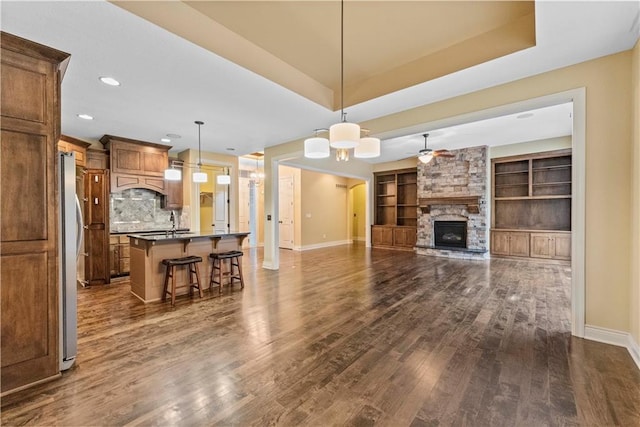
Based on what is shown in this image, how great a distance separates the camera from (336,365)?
2.31 meters

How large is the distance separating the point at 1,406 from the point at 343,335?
8.40ft

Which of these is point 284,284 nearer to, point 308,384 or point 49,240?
point 308,384

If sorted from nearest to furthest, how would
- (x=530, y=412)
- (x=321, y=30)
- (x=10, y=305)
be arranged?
(x=530, y=412) < (x=10, y=305) < (x=321, y=30)

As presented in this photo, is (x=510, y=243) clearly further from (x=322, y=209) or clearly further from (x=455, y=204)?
(x=322, y=209)

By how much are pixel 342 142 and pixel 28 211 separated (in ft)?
8.22

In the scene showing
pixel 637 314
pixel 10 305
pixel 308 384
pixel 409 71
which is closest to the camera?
pixel 10 305

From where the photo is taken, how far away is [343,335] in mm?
2867

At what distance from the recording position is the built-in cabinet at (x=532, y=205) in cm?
664

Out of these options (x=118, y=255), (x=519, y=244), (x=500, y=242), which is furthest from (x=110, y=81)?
(x=519, y=244)

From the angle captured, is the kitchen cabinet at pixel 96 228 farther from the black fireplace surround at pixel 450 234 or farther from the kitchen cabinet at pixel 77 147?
the black fireplace surround at pixel 450 234

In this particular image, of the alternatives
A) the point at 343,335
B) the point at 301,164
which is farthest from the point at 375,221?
the point at 343,335

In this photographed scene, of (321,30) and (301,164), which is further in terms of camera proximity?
(301,164)

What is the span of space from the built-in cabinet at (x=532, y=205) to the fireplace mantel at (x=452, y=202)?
0.70m

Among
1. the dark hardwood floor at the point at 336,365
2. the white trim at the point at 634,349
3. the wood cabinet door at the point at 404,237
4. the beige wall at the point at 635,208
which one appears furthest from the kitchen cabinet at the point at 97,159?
the wood cabinet door at the point at 404,237
